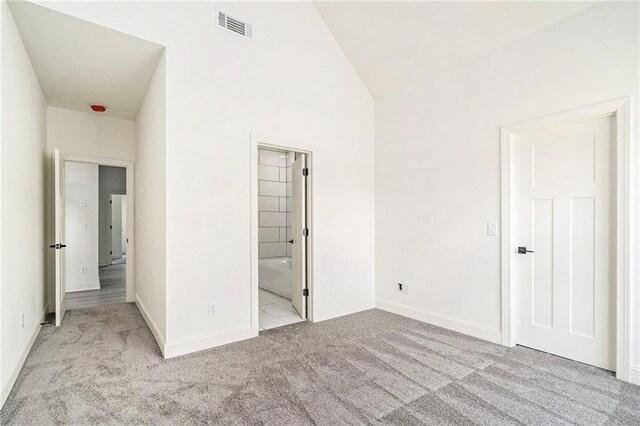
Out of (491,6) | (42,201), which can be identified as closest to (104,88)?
(42,201)

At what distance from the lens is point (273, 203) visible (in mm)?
6719

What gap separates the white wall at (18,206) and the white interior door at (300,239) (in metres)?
2.61

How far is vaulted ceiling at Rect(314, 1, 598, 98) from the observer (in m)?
2.80

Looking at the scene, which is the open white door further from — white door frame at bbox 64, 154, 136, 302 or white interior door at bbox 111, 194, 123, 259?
white interior door at bbox 111, 194, 123, 259

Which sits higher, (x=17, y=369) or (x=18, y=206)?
(x=18, y=206)

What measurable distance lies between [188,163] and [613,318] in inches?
151

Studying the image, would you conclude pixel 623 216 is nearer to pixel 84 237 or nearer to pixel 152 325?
pixel 152 325

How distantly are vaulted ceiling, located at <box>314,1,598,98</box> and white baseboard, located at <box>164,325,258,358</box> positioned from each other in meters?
3.47

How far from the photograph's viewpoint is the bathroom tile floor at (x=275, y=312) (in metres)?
3.69

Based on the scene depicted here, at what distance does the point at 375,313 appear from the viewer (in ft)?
13.5

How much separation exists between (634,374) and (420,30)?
3537 mm

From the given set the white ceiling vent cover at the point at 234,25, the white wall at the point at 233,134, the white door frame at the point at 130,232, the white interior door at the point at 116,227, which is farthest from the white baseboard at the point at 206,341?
the white interior door at the point at 116,227

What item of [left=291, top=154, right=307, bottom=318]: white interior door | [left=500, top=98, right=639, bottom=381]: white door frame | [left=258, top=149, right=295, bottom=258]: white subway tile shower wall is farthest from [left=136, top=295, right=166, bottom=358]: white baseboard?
[left=500, top=98, right=639, bottom=381]: white door frame

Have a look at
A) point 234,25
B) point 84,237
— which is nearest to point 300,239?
point 234,25
